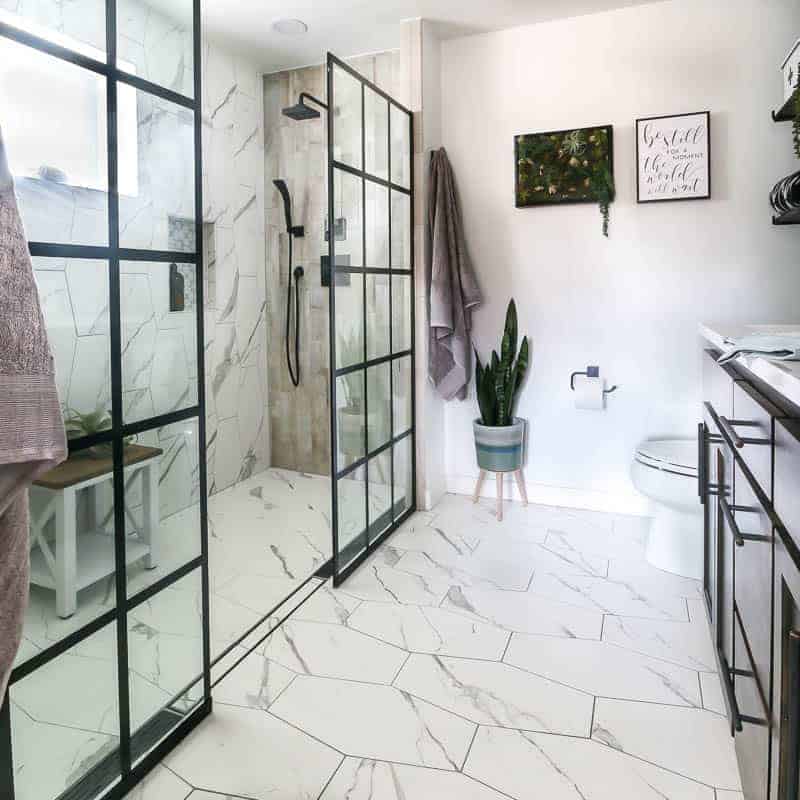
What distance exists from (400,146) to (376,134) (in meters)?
0.31

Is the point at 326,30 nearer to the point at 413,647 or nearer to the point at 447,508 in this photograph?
the point at 447,508

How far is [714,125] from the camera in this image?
2902 millimetres

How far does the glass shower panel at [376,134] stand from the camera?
8.93 ft

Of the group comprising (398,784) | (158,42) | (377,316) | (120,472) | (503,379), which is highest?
(158,42)

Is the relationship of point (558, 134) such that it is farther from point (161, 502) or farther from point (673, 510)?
point (161, 502)

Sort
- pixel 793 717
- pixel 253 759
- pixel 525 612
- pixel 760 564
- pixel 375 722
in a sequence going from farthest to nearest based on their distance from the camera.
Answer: pixel 525 612
pixel 375 722
pixel 253 759
pixel 760 564
pixel 793 717

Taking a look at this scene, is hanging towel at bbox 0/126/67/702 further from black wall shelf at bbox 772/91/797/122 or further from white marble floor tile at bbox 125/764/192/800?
black wall shelf at bbox 772/91/797/122

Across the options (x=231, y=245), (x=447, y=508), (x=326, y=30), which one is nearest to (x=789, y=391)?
(x=447, y=508)

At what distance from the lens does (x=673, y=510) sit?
102 inches

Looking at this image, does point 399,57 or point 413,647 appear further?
point 399,57

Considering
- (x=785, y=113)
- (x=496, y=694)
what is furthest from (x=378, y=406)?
(x=785, y=113)

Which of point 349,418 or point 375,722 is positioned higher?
point 349,418

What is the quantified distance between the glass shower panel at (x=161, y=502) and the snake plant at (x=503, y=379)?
6.23ft

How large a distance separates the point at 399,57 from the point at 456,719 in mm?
3155
